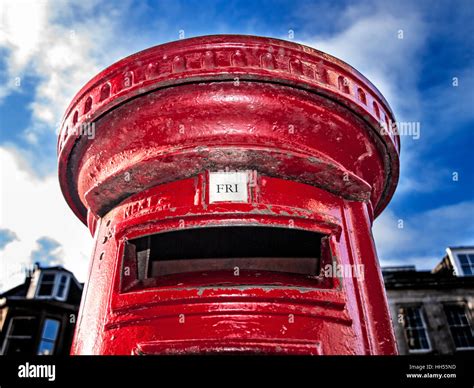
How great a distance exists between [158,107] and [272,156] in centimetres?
42

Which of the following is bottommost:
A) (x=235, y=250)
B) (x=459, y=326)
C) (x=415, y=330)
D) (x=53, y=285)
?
(x=235, y=250)

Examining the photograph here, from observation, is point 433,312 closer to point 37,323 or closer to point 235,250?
point 235,250

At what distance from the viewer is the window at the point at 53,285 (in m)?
18.8

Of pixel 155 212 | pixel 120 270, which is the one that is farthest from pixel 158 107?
pixel 120 270

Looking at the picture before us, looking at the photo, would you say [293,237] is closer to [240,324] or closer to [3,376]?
[240,324]

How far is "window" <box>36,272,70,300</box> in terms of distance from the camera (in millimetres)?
18780

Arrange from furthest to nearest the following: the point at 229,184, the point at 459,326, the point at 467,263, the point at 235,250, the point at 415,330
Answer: the point at 467,263, the point at 459,326, the point at 415,330, the point at 235,250, the point at 229,184

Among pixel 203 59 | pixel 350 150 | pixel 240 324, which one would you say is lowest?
pixel 240 324

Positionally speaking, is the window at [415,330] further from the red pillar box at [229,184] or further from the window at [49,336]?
the red pillar box at [229,184]

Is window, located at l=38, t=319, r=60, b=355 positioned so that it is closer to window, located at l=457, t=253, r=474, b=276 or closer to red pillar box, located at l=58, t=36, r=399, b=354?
red pillar box, located at l=58, t=36, r=399, b=354

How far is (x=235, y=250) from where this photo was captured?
73.9 inches

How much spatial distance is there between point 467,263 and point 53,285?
20.2m

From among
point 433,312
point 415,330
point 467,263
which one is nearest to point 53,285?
point 415,330

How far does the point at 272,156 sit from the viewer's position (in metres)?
1.21
